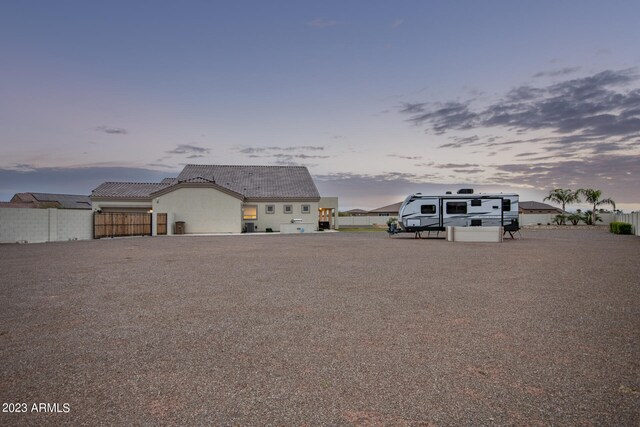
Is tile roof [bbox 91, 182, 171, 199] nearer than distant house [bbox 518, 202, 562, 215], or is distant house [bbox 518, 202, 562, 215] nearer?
tile roof [bbox 91, 182, 171, 199]

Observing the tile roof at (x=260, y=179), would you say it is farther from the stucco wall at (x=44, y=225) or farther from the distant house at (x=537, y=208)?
the distant house at (x=537, y=208)

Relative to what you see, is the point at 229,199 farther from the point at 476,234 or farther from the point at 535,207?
the point at 535,207

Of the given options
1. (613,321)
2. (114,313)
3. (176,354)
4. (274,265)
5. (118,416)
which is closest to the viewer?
Answer: (118,416)

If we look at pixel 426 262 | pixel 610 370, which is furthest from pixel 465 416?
pixel 426 262

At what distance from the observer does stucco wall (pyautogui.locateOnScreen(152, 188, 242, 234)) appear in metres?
33.2

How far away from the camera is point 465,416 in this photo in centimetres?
309

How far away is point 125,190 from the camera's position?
37125 millimetres

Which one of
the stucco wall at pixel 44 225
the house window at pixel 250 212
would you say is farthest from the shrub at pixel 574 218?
the stucco wall at pixel 44 225

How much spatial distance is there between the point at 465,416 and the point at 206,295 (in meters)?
5.46

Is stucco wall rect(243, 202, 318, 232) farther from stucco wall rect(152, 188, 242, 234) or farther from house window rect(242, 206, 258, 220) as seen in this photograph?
stucco wall rect(152, 188, 242, 234)

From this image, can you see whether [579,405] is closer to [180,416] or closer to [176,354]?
[180,416]

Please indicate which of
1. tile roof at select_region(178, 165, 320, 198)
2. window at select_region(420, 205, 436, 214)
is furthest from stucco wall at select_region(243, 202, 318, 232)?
window at select_region(420, 205, 436, 214)

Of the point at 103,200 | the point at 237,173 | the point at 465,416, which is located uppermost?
the point at 237,173

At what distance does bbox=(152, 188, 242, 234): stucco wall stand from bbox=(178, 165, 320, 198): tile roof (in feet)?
12.4
